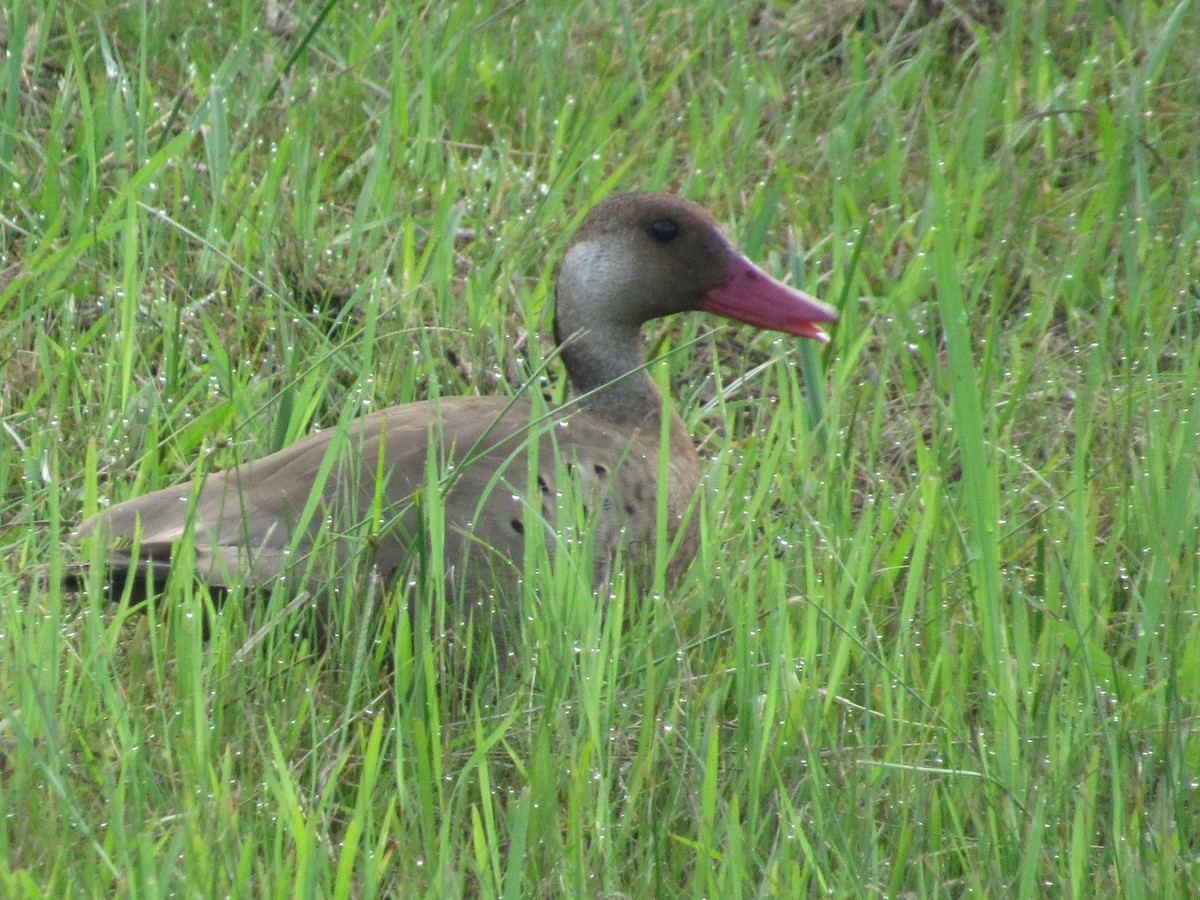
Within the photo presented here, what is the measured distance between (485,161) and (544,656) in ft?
7.75

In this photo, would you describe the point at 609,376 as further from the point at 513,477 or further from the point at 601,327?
the point at 513,477

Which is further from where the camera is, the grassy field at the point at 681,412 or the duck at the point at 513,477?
the duck at the point at 513,477

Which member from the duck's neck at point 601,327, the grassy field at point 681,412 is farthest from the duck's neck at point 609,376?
the grassy field at point 681,412

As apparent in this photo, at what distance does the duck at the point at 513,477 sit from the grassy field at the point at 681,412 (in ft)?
0.35

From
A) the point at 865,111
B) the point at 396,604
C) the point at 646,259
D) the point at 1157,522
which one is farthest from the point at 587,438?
the point at 865,111

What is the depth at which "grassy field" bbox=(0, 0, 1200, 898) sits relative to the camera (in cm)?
271

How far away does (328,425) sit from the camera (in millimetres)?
4258

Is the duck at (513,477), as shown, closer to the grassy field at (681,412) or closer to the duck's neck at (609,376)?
the duck's neck at (609,376)

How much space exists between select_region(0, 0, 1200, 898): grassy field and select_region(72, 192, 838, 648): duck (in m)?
0.11

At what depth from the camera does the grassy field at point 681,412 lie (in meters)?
2.71

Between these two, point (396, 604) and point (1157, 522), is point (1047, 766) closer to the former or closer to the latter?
point (1157, 522)

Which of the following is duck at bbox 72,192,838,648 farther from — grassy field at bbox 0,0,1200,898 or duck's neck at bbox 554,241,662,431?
grassy field at bbox 0,0,1200,898

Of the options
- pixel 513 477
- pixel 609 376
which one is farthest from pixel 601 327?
pixel 513 477

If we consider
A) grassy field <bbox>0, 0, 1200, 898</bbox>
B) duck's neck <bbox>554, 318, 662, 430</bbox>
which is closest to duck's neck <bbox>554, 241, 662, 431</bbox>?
duck's neck <bbox>554, 318, 662, 430</bbox>
